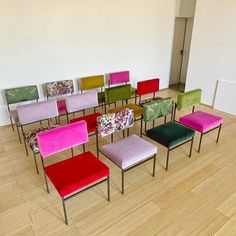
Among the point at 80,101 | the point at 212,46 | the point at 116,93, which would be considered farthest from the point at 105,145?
the point at 212,46

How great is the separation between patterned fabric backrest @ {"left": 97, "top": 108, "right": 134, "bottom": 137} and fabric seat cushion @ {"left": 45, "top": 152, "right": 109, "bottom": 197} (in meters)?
0.36

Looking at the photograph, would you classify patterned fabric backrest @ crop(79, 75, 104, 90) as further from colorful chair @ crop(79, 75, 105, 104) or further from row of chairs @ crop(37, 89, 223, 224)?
row of chairs @ crop(37, 89, 223, 224)

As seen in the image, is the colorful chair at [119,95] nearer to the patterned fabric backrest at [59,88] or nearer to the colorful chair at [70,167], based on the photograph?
the patterned fabric backrest at [59,88]

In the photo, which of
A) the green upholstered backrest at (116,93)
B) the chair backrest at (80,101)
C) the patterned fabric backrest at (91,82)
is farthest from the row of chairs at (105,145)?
the patterned fabric backrest at (91,82)

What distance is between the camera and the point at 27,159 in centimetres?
293

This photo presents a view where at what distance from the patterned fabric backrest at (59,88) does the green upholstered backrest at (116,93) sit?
1.02 metres

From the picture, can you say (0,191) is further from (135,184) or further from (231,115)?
(231,115)

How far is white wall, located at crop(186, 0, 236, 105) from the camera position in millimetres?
4074

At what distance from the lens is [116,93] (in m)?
3.57

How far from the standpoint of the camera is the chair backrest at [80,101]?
3.08 m

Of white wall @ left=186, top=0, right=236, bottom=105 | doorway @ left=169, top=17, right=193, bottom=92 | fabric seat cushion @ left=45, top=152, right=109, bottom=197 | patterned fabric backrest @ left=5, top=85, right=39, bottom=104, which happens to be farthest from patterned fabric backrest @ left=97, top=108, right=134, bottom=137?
doorway @ left=169, top=17, right=193, bottom=92

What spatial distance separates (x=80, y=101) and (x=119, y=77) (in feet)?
5.95

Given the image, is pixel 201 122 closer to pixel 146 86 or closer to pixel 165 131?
pixel 165 131

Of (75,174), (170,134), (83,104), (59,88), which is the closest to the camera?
(75,174)
